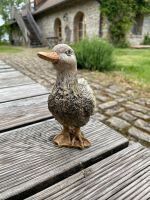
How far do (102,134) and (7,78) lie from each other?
6.45 feet

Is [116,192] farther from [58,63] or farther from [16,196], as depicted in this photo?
[58,63]

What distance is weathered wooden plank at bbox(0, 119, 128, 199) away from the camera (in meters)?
0.88

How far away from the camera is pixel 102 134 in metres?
1.26

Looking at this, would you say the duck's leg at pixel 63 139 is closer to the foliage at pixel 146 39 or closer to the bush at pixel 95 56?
the bush at pixel 95 56

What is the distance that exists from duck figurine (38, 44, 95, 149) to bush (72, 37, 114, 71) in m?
4.43

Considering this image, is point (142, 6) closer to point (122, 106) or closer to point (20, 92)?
point (122, 106)

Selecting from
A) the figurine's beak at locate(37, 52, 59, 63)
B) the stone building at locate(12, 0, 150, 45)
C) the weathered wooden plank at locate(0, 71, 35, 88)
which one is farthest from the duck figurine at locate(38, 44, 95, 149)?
the stone building at locate(12, 0, 150, 45)

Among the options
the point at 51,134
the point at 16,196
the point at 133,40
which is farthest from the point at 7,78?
the point at 133,40

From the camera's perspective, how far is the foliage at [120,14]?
1166cm

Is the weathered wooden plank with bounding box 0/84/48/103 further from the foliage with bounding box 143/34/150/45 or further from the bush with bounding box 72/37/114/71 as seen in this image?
the foliage with bounding box 143/34/150/45

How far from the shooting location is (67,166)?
38.1 inches

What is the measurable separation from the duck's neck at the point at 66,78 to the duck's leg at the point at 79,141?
27 cm

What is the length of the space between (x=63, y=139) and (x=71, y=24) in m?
15.1

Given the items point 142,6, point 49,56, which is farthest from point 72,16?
point 49,56
